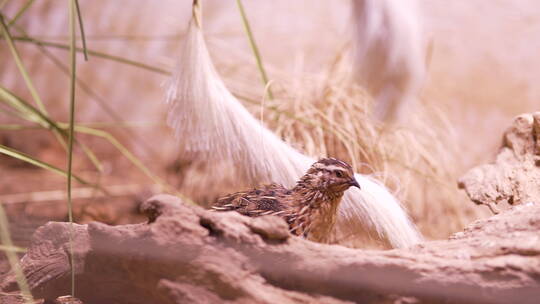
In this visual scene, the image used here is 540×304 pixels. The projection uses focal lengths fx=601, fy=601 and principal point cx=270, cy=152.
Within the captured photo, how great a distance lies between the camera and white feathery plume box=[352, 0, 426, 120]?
114 centimetres

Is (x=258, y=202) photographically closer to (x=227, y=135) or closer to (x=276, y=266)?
(x=227, y=135)

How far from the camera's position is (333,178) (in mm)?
1407

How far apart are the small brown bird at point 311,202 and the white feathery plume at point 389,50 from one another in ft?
0.81

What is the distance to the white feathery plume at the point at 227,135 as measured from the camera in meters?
1.43

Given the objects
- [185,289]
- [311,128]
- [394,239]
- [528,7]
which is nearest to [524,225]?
[394,239]

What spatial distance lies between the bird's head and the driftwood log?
29 centimetres

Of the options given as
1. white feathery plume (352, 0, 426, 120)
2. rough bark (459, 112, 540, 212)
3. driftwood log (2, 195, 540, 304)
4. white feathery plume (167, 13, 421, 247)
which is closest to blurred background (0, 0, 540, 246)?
rough bark (459, 112, 540, 212)

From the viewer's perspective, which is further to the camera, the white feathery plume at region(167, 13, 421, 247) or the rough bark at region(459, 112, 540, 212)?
the rough bark at region(459, 112, 540, 212)

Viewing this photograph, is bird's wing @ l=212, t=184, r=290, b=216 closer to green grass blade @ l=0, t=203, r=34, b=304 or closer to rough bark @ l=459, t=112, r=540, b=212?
green grass blade @ l=0, t=203, r=34, b=304

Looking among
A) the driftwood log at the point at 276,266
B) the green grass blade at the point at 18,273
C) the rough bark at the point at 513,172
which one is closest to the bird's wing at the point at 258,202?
the driftwood log at the point at 276,266

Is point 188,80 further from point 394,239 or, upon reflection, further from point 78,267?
point 394,239

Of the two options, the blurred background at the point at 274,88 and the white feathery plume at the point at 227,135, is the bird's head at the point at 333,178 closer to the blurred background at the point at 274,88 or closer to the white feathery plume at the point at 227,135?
the white feathery plume at the point at 227,135

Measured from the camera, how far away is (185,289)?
1.07 metres

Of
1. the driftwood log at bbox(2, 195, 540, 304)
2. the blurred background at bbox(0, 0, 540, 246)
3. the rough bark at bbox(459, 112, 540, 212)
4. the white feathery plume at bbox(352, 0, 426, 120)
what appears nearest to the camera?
the driftwood log at bbox(2, 195, 540, 304)
